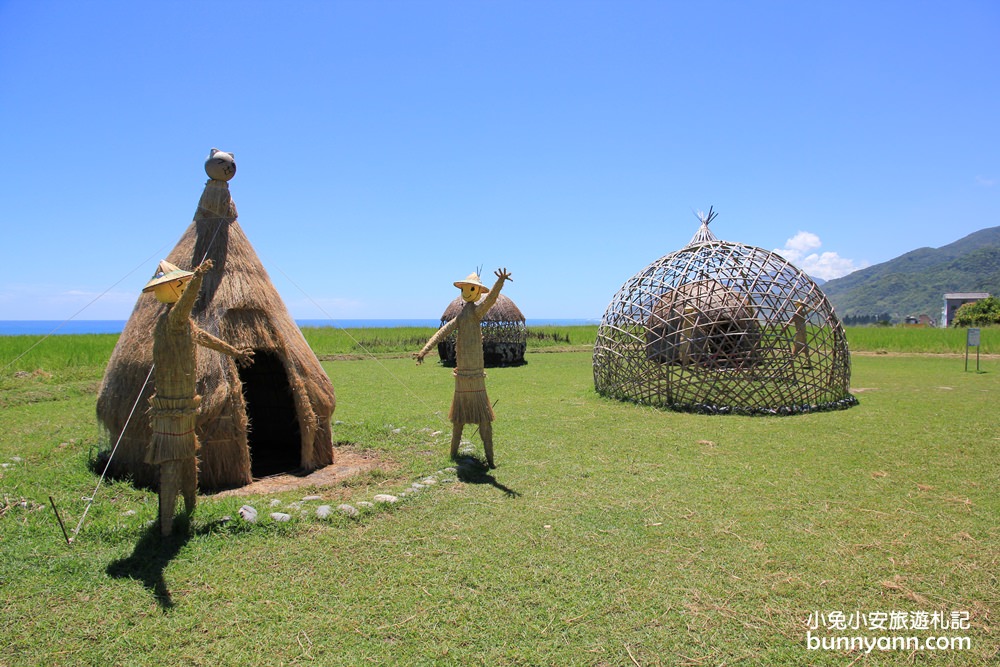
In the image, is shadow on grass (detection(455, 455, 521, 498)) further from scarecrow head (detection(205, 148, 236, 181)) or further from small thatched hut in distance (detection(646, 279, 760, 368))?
small thatched hut in distance (detection(646, 279, 760, 368))

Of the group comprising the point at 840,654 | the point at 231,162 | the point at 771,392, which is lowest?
the point at 840,654

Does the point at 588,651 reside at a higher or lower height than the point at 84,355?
lower

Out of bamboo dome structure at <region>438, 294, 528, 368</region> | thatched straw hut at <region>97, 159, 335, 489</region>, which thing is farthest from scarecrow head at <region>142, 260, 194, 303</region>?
bamboo dome structure at <region>438, 294, 528, 368</region>

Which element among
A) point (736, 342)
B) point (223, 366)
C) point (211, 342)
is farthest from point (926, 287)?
point (211, 342)

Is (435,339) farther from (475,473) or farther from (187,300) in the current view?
(187,300)

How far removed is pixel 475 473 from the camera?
267 inches

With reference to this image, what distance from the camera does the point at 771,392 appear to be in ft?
34.3

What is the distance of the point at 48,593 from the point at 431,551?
2.58 metres

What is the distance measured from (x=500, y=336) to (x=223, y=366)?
15.1 metres

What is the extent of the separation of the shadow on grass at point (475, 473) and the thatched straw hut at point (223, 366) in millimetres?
1713

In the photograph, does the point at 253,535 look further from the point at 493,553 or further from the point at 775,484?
the point at 775,484

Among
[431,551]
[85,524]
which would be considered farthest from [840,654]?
[85,524]

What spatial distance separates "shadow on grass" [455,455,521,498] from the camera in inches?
245

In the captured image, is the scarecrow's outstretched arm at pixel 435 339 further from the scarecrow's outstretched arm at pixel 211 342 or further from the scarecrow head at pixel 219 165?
the scarecrow head at pixel 219 165
